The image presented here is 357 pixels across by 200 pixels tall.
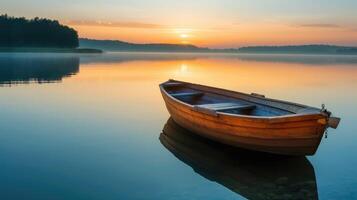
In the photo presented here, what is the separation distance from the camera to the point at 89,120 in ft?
46.2

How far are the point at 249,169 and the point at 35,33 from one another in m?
109

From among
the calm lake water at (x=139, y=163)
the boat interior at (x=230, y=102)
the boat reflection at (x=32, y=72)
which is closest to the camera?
the calm lake water at (x=139, y=163)

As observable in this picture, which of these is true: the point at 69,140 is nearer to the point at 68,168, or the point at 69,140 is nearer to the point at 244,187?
the point at 68,168

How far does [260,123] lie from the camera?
8969 mm

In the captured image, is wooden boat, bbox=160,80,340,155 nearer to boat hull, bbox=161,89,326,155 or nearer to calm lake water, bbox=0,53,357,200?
boat hull, bbox=161,89,326,155

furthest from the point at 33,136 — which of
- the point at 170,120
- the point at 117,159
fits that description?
the point at 170,120

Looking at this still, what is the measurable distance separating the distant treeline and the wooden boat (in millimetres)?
100893

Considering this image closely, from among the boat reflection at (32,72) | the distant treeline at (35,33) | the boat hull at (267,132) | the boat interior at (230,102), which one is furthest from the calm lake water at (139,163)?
the distant treeline at (35,33)

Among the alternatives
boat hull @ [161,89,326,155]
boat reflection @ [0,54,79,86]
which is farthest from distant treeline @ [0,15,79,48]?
boat hull @ [161,89,326,155]

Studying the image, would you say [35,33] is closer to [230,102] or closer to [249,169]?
[230,102]

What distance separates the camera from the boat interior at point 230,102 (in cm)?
1033

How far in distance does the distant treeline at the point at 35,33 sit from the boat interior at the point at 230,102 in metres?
97.6

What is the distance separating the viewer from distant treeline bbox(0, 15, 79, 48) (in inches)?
3986

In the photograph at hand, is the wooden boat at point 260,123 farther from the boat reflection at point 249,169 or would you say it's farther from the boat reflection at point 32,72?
the boat reflection at point 32,72
